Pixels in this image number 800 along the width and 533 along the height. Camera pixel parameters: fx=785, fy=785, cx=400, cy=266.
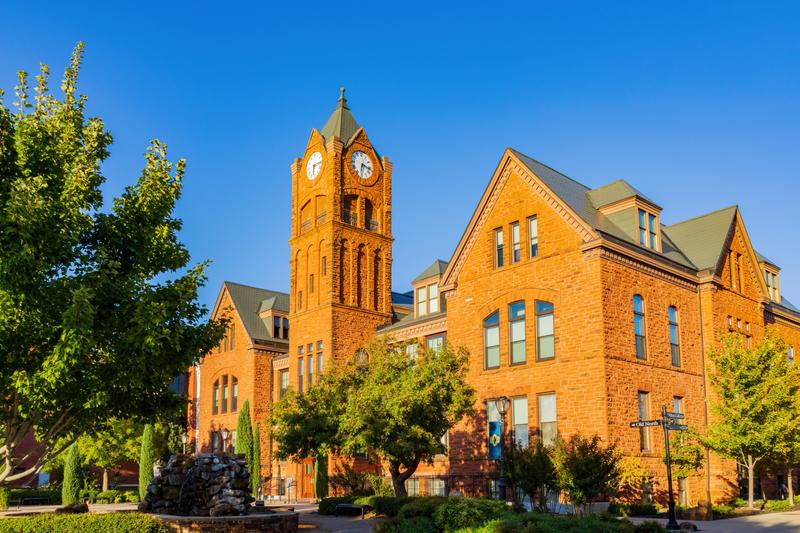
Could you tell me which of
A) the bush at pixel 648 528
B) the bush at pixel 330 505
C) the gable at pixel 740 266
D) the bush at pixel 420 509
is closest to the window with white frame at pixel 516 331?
the bush at pixel 330 505

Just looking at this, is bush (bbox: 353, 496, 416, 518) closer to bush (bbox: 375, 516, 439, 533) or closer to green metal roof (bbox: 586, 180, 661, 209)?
bush (bbox: 375, 516, 439, 533)

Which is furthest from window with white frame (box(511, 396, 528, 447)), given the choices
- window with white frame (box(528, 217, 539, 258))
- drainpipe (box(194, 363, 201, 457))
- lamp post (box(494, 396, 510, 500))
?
drainpipe (box(194, 363, 201, 457))

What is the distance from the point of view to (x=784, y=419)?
29141mm

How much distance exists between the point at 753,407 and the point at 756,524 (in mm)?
6604

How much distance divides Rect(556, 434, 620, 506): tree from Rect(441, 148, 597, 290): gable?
8442 mm

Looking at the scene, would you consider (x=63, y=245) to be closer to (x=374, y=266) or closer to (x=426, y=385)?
(x=426, y=385)

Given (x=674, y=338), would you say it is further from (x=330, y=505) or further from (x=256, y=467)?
(x=256, y=467)

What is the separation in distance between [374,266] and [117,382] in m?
32.5

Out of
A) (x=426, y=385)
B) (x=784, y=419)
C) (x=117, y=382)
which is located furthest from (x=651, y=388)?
(x=117, y=382)

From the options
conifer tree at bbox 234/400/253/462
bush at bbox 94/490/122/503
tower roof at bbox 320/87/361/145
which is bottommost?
bush at bbox 94/490/122/503

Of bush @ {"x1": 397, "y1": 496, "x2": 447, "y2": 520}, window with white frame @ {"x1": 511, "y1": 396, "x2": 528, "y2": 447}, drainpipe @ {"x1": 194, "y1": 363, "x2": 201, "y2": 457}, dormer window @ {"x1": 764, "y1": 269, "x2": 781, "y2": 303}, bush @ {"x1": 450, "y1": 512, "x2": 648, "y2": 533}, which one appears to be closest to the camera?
bush @ {"x1": 450, "y1": 512, "x2": 648, "y2": 533}

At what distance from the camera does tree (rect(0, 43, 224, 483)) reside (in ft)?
46.6

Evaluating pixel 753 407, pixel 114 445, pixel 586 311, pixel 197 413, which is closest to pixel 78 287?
pixel 586 311

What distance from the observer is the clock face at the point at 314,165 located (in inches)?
1893
